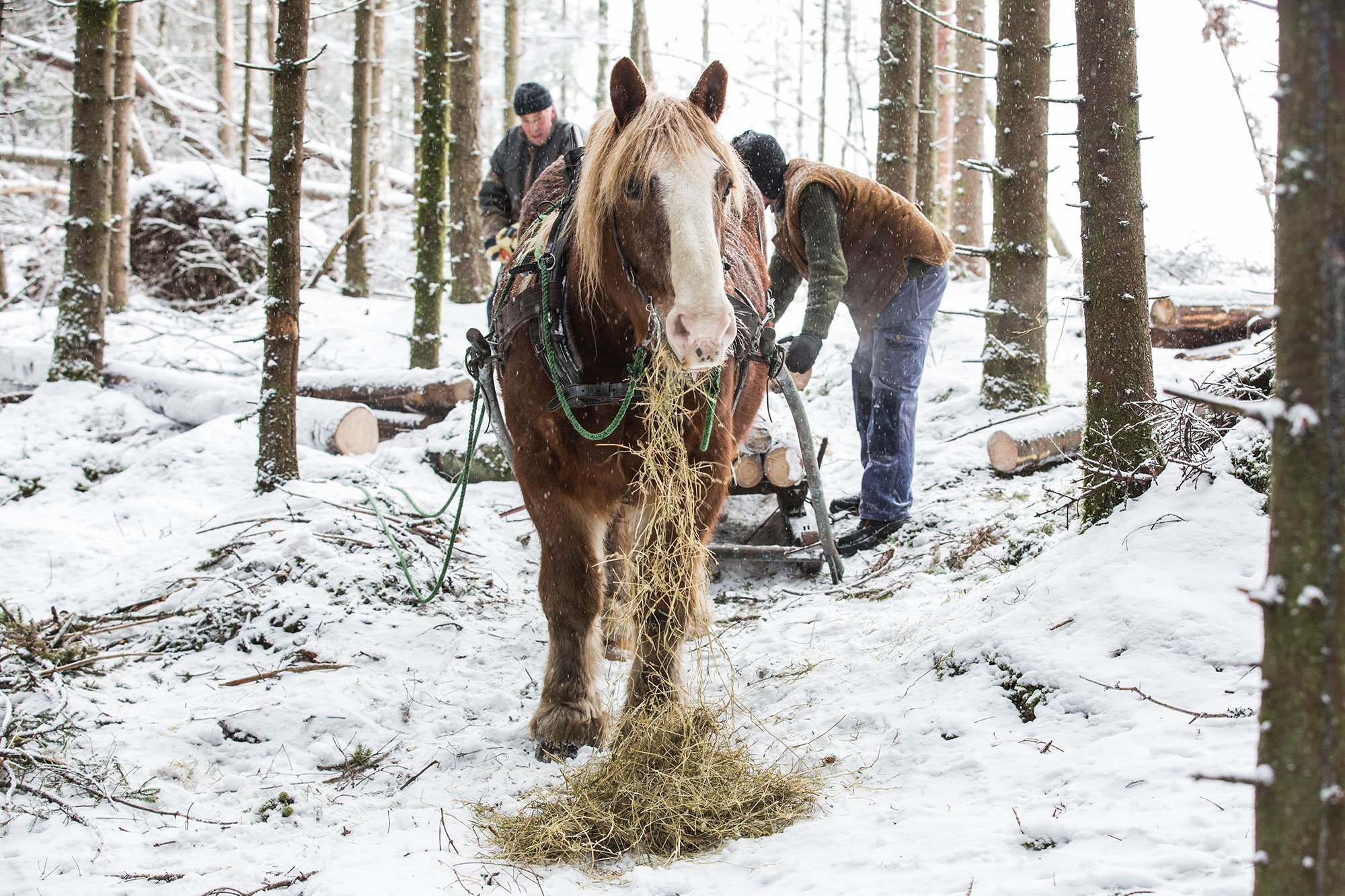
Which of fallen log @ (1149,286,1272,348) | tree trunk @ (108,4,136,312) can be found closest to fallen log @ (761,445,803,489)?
fallen log @ (1149,286,1272,348)

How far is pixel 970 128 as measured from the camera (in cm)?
1352

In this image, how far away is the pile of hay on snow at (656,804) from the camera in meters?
2.40

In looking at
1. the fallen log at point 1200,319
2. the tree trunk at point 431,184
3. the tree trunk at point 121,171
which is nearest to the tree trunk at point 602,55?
the tree trunk at point 121,171

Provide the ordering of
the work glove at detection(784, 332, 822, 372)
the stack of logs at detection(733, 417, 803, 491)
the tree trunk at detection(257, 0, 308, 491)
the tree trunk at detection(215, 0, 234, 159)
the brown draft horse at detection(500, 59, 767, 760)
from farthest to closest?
the tree trunk at detection(215, 0, 234, 159) → the stack of logs at detection(733, 417, 803, 491) → the tree trunk at detection(257, 0, 308, 491) → the work glove at detection(784, 332, 822, 372) → the brown draft horse at detection(500, 59, 767, 760)

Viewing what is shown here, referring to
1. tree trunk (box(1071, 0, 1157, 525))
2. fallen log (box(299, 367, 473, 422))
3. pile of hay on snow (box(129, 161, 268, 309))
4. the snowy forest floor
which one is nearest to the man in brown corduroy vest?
the snowy forest floor

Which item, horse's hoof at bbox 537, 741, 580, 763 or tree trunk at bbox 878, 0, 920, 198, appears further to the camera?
tree trunk at bbox 878, 0, 920, 198

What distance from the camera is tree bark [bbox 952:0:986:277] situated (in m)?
13.2

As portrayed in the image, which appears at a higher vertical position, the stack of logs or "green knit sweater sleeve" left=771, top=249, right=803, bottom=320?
"green knit sweater sleeve" left=771, top=249, right=803, bottom=320

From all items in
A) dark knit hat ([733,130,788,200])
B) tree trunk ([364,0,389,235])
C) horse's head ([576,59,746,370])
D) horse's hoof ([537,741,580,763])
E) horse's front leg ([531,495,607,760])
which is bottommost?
horse's hoof ([537,741,580,763])

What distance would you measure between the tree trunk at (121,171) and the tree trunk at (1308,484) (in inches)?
439

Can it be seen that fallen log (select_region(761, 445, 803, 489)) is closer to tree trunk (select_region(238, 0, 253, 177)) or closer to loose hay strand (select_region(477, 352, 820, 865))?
loose hay strand (select_region(477, 352, 820, 865))

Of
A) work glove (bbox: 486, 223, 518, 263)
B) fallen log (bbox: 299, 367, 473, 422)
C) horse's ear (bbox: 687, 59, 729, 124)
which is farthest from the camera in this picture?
fallen log (bbox: 299, 367, 473, 422)

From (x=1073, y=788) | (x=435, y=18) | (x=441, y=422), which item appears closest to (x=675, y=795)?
(x=1073, y=788)

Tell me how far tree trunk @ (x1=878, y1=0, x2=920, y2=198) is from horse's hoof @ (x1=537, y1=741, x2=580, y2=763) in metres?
5.87
